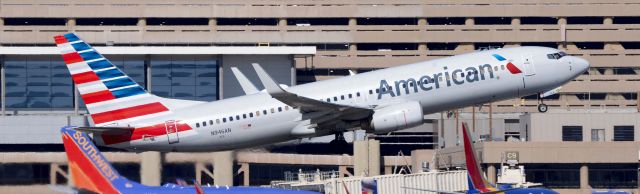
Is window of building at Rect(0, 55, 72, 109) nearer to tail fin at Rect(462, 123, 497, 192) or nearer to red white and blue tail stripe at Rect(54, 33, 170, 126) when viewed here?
red white and blue tail stripe at Rect(54, 33, 170, 126)

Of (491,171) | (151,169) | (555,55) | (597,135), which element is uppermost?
(555,55)

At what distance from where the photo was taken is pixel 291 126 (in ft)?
302

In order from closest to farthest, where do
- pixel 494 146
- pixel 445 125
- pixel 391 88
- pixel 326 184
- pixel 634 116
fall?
pixel 391 88, pixel 326 184, pixel 494 146, pixel 634 116, pixel 445 125

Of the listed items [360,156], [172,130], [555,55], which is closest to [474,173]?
[555,55]

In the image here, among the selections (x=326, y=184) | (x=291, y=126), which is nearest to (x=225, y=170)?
(x=326, y=184)

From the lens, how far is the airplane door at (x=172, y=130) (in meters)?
91.5

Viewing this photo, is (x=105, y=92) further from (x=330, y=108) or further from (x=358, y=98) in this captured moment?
(x=358, y=98)

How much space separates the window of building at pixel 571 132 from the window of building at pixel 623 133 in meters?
3.17

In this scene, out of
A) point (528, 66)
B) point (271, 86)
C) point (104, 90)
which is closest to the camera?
point (271, 86)

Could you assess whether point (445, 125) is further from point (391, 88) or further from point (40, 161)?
point (391, 88)

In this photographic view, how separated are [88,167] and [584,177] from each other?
58256 mm

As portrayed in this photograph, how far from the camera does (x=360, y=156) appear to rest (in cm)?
14400

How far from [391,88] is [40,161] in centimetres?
3023

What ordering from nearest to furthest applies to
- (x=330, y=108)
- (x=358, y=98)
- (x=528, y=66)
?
(x=330, y=108)
(x=358, y=98)
(x=528, y=66)
